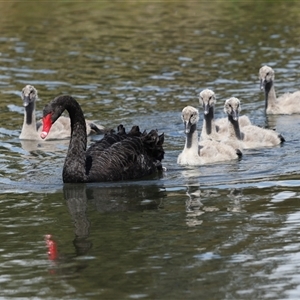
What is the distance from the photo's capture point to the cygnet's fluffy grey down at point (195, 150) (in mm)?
12554

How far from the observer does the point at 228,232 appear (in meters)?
8.92

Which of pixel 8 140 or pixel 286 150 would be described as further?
pixel 8 140

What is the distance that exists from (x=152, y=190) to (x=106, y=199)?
0.68 metres

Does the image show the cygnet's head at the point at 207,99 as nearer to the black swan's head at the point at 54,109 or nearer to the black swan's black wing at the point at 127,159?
the black swan's black wing at the point at 127,159

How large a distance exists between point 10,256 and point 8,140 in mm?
6452

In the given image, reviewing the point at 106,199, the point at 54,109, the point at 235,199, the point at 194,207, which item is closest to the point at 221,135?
the point at 54,109

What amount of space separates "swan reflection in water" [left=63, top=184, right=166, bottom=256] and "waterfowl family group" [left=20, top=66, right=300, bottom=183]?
279mm

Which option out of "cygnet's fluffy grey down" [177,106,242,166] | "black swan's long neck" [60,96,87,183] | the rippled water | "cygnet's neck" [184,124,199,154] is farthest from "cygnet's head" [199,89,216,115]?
"black swan's long neck" [60,96,87,183]

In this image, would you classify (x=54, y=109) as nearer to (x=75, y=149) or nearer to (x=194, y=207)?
(x=75, y=149)

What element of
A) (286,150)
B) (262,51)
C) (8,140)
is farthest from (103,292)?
(262,51)

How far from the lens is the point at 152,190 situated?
11203 millimetres

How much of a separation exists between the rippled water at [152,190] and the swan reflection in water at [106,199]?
0.02 meters

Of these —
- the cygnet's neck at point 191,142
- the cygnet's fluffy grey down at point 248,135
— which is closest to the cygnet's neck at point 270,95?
the cygnet's fluffy grey down at point 248,135

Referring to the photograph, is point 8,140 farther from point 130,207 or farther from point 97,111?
point 130,207
